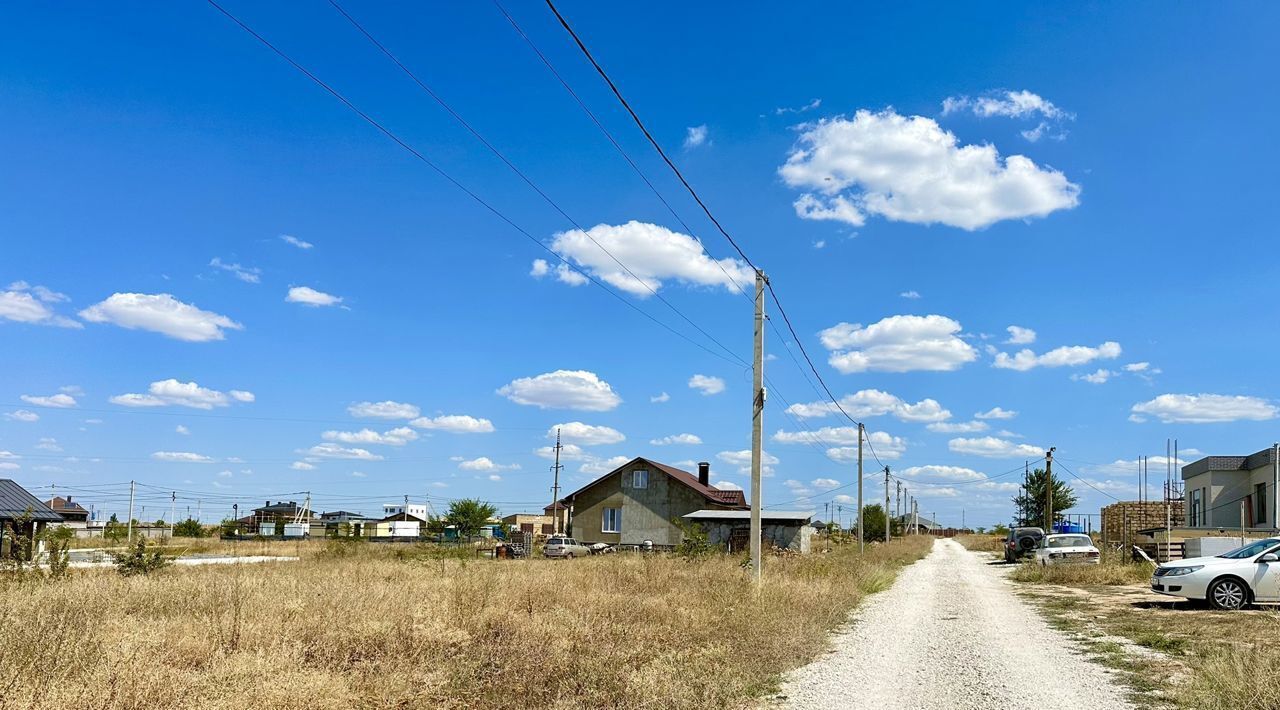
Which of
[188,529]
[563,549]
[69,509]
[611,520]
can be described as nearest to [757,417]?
[563,549]

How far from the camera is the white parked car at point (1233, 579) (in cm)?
1759

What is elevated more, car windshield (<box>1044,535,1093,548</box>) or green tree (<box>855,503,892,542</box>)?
car windshield (<box>1044,535,1093,548</box>)

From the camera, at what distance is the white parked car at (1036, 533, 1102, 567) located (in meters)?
34.1

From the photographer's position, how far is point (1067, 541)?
1426 inches

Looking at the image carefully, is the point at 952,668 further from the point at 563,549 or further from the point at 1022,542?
the point at 1022,542

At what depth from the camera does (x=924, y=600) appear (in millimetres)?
21594

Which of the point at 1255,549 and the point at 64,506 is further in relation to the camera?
the point at 64,506

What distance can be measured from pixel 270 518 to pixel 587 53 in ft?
366

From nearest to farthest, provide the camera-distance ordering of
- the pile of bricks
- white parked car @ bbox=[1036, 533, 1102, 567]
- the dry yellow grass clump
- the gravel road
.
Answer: the dry yellow grass clump
the gravel road
white parked car @ bbox=[1036, 533, 1102, 567]
the pile of bricks

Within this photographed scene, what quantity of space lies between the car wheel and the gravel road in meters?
3.51

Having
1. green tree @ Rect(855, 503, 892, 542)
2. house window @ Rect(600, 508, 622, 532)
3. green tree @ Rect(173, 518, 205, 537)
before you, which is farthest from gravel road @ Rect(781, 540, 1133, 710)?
green tree @ Rect(173, 518, 205, 537)

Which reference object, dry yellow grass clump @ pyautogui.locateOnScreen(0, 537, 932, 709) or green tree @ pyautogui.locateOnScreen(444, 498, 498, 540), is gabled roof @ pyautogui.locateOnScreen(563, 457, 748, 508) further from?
dry yellow grass clump @ pyautogui.locateOnScreen(0, 537, 932, 709)

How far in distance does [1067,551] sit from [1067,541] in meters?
1.39

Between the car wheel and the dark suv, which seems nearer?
the car wheel
